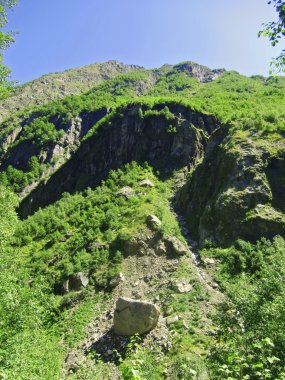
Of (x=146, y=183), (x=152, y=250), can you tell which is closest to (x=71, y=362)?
(x=152, y=250)

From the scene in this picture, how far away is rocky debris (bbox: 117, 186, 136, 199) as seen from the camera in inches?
2213

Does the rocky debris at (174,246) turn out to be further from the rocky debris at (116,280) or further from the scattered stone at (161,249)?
the rocky debris at (116,280)

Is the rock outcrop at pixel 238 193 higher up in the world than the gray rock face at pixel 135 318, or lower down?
higher up

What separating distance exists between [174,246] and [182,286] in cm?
780

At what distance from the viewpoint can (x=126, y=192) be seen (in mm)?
57188

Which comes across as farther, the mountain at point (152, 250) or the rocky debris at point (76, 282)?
the rocky debris at point (76, 282)

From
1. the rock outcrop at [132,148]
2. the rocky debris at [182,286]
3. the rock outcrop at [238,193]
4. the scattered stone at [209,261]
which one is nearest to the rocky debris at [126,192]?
the rock outcrop at [238,193]

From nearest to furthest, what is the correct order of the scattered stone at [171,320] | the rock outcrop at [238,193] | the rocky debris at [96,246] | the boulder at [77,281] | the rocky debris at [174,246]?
the scattered stone at [171,320]
the boulder at [77,281]
the rocky debris at [174,246]
the rock outcrop at [238,193]
the rocky debris at [96,246]

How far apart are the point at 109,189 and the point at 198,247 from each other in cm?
2260

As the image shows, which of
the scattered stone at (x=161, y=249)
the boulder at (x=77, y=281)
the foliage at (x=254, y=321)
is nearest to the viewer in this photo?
the foliage at (x=254, y=321)

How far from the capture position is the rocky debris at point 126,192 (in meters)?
56.2

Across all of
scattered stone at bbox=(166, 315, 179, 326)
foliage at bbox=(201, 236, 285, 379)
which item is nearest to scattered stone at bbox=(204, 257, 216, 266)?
scattered stone at bbox=(166, 315, 179, 326)

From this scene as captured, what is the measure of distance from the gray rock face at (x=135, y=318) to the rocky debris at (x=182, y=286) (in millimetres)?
4658

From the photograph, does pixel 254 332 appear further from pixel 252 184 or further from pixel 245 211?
pixel 252 184
